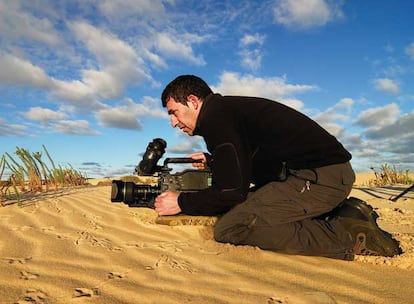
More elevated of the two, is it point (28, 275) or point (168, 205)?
point (168, 205)

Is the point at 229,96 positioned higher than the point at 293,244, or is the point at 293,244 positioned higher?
the point at 229,96

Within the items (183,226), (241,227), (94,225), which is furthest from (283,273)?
(94,225)

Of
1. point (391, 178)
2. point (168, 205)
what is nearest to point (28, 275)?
point (168, 205)

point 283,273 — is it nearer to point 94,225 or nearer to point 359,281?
point 359,281

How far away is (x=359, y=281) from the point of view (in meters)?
1.98

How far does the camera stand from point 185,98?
259 cm

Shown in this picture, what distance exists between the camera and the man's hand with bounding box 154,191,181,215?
2559 millimetres

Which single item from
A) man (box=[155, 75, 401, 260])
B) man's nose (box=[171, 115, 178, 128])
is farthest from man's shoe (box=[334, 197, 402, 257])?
man's nose (box=[171, 115, 178, 128])

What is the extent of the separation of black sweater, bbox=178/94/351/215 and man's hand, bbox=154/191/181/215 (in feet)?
0.18

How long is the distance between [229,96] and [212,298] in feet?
4.48

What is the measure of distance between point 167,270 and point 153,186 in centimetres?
100

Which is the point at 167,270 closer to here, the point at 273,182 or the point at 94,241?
the point at 94,241

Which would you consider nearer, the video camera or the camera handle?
the video camera

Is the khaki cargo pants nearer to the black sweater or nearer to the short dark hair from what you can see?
the black sweater
